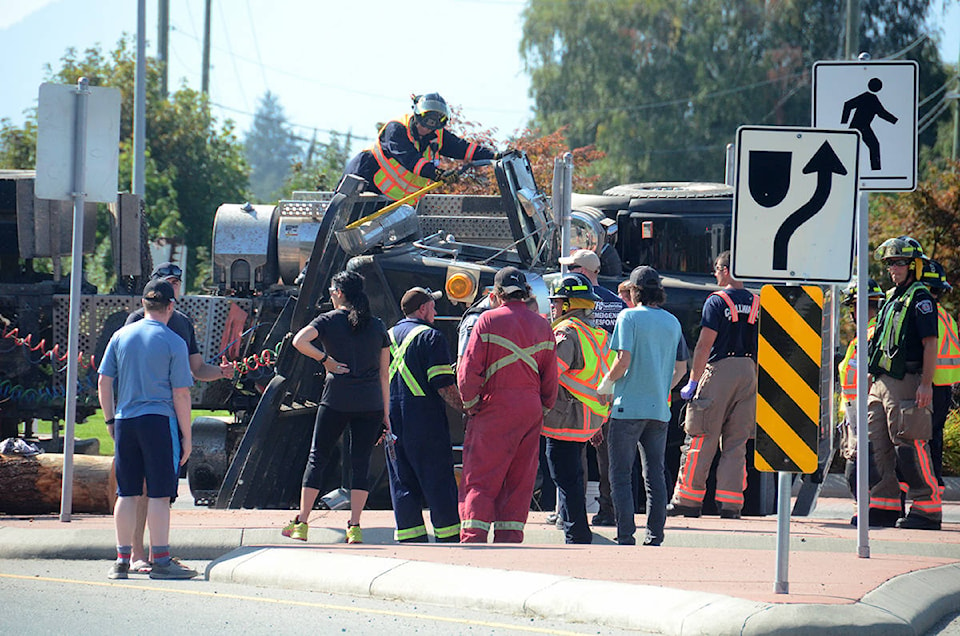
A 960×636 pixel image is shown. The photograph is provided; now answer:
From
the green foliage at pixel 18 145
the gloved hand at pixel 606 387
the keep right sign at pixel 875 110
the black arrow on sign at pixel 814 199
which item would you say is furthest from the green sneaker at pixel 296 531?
the green foliage at pixel 18 145

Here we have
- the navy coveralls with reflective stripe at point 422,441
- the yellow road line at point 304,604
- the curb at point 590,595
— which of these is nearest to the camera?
the curb at point 590,595

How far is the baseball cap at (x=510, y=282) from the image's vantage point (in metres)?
9.19

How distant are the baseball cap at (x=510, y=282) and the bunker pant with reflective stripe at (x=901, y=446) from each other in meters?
2.57

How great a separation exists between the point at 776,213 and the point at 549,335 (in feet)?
8.15

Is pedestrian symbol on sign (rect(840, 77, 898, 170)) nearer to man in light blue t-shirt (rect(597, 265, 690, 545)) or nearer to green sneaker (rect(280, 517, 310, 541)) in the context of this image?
man in light blue t-shirt (rect(597, 265, 690, 545))

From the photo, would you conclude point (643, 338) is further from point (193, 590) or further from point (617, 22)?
point (617, 22)

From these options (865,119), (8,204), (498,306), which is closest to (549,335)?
(498,306)

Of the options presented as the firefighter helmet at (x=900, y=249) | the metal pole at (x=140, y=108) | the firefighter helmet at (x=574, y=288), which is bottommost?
the firefighter helmet at (x=574, y=288)

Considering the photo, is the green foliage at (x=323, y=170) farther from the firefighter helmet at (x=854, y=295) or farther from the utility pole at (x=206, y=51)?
the firefighter helmet at (x=854, y=295)

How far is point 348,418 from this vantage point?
372 inches

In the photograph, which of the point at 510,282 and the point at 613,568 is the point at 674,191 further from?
the point at 613,568

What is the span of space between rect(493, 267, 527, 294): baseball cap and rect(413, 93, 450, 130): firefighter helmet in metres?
3.41

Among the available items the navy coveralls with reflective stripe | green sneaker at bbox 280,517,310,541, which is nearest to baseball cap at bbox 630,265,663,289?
the navy coveralls with reflective stripe

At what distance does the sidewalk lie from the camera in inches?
262
